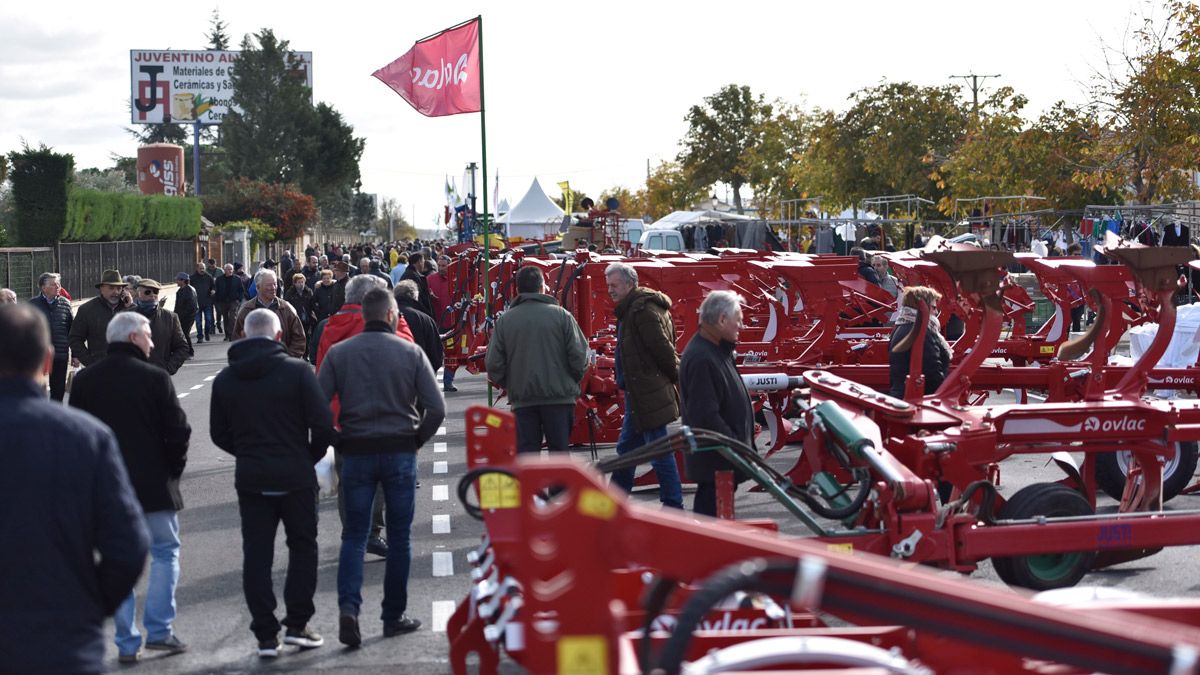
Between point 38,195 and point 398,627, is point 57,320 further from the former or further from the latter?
point 38,195

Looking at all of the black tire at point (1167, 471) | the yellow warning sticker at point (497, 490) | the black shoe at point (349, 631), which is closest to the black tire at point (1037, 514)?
the black tire at point (1167, 471)

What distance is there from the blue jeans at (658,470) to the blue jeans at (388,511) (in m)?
2.05

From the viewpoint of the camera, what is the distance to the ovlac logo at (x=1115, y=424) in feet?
27.7

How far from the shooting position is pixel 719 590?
126 inches

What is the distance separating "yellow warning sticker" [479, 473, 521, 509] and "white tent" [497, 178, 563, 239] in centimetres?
5806

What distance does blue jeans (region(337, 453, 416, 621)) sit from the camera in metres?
7.42

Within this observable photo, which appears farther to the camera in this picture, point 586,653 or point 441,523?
point 441,523

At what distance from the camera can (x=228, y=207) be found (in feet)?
237

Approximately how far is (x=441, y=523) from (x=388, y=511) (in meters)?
3.02

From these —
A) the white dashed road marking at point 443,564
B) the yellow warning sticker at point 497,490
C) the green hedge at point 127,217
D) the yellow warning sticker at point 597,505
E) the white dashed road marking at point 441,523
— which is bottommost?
the white dashed road marking at point 441,523

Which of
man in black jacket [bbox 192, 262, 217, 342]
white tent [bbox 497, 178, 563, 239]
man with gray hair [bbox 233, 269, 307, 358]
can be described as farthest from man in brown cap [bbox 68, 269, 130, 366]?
white tent [bbox 497, 178, 563, 239]

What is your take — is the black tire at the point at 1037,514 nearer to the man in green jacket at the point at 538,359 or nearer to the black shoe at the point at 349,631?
the man in green jacket at the point at 538,359

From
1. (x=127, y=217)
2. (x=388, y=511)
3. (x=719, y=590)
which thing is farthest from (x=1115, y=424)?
(x=127, y=217)

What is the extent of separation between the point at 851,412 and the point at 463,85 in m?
7.92
